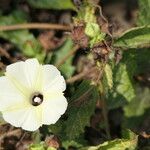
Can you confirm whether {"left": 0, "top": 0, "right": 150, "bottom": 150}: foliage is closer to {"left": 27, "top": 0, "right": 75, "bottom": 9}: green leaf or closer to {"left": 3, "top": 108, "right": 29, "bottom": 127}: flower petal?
{"left": 27, "top": 0, "right": 75, "bottom": 9}: green leaf

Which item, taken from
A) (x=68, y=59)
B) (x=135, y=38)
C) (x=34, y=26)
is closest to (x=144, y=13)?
(x=135, y=38)

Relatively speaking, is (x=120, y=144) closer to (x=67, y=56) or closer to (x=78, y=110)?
(x=78, y=110)

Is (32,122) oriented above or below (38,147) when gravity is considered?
above

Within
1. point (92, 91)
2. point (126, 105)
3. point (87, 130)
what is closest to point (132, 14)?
point (126, 105)

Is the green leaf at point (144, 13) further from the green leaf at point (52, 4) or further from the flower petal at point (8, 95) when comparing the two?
the flower petal at point (8, 95)

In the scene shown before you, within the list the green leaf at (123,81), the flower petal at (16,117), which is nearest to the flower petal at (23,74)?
the flower petal at (16,117)

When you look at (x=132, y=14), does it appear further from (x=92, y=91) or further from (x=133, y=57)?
(x=92, y=91)
